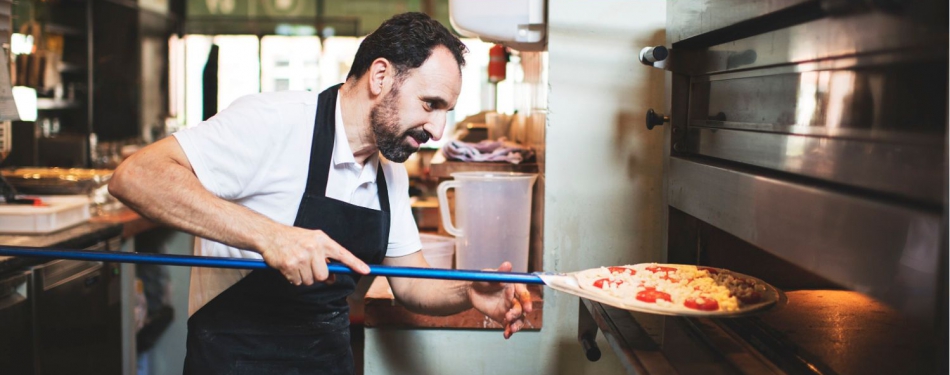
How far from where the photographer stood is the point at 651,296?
4.53 ft

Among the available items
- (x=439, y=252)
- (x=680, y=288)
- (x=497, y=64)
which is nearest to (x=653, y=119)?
(x=680, y=288)

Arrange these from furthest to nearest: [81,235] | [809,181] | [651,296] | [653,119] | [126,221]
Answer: [126,221]
[81,235]
[653,119]
[651,296]
[809,181]

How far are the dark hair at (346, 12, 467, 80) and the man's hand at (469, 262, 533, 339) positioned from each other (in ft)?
1.79

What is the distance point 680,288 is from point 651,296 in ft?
0.24

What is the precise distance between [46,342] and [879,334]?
2.88 meters

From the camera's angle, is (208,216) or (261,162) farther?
(261,162)

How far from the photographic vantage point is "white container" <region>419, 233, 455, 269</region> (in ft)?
8.45

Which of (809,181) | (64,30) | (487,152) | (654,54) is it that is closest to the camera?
(809,181)

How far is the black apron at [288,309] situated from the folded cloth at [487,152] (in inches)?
36.2

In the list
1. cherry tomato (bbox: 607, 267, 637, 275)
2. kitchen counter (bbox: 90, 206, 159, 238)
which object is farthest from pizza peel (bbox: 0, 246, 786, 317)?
kitchen counter (bbox: 90, 206, 159, 238)

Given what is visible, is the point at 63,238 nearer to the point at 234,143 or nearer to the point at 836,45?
the point at 234,143

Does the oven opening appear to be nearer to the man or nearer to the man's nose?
the man

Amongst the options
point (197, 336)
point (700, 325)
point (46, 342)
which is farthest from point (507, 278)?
point (46, 342)

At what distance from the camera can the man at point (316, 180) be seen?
1.82 meters
